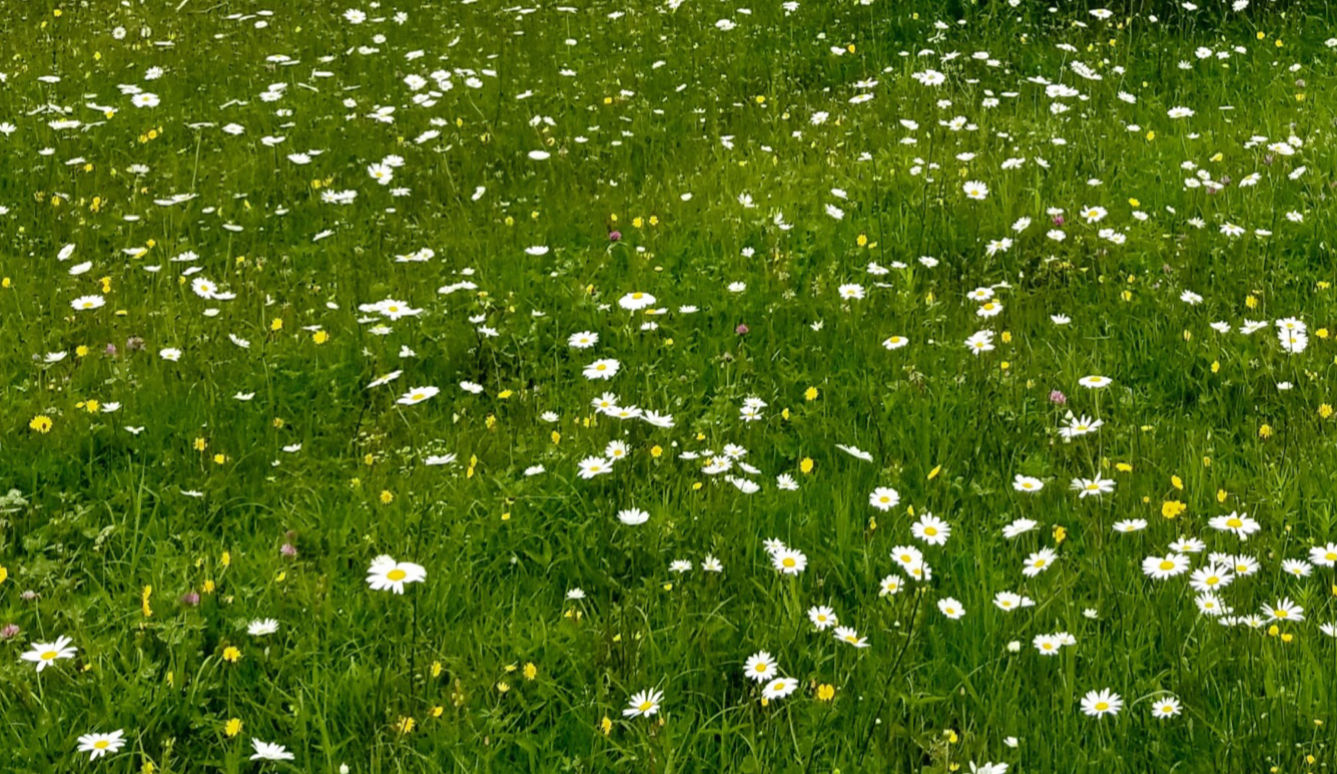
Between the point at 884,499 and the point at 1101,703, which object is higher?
the point at 1101,703

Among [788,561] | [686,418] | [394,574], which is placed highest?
[394,574]

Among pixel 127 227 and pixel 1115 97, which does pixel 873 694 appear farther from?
pixel 1115 97

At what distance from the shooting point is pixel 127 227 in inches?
188

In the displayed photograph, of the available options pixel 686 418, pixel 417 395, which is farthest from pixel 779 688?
pixel 417 395

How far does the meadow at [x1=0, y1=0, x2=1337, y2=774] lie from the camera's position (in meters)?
2.24

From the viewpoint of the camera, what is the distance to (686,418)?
3.30 m

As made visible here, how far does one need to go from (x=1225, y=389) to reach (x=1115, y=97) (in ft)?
9.10

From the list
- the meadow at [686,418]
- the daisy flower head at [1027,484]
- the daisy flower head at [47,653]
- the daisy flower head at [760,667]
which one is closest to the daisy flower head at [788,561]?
the meadow at [686,418]

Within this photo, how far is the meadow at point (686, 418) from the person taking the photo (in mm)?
2236

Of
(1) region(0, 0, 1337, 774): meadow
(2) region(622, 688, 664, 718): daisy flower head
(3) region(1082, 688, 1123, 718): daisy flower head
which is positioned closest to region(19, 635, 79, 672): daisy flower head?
(1) region(0, 0, 1337, 774): meadow

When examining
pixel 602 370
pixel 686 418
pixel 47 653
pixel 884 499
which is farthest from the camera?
pixel 602 370

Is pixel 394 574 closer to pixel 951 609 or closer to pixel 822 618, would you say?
pixel 822 618

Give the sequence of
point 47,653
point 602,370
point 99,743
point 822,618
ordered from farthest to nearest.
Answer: point 602,370 < point 822,618 < point 47,653 < point 99,743

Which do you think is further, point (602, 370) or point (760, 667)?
point (602, 370)
